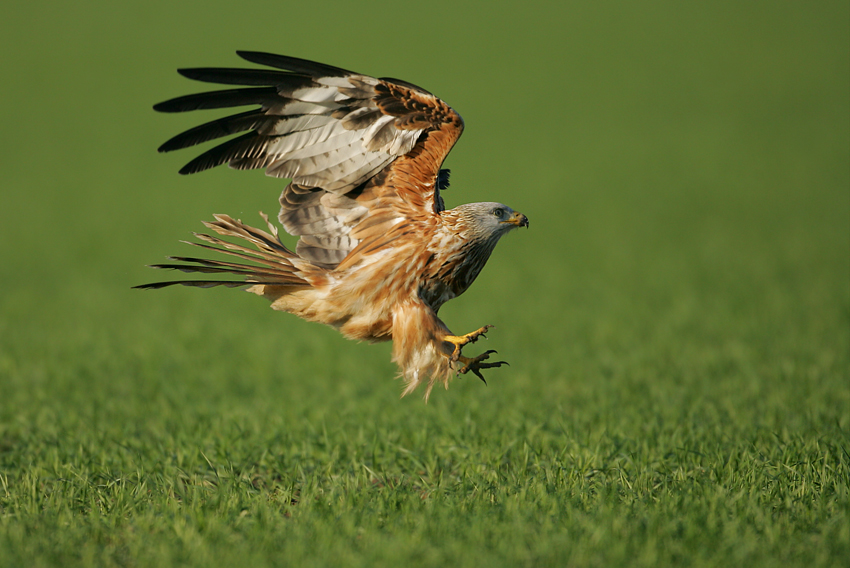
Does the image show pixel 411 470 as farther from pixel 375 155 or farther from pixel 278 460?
pixel 375 155

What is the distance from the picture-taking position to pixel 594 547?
4219 mm

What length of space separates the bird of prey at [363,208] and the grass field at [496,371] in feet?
3.53

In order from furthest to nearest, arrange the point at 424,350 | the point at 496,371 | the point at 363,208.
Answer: the point at 496,371 → the point at 363,208 → the point at 424,350

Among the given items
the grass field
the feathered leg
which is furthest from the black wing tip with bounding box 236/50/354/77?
the grass field

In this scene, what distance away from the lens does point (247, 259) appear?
531 cm

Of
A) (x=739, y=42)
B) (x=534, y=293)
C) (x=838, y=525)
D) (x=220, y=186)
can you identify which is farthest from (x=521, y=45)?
(x=838, y=525)

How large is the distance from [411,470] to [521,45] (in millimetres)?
31658

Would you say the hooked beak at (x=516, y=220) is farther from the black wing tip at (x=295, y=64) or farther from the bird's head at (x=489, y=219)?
the black wing tip at (x=295, y=64)

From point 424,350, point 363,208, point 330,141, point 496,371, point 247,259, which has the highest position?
point 330,141

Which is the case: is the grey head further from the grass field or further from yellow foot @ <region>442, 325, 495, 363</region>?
the grass field

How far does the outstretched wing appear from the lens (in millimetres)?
5047

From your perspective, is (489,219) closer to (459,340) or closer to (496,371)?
(459,340)

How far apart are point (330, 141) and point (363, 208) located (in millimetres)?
533

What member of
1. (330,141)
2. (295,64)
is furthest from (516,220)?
(295,64)
